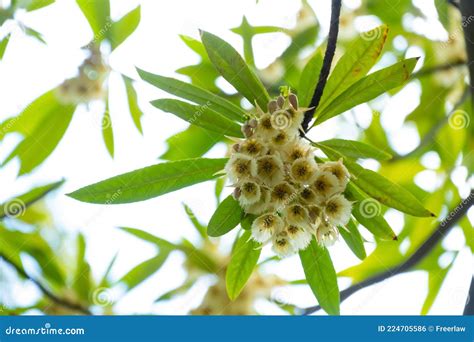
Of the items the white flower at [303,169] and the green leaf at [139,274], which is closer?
the white flower at [303,169]

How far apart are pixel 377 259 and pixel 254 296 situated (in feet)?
2.14

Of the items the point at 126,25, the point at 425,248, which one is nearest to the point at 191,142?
the point at 126,25

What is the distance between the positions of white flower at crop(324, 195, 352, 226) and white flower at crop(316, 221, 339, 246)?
0.03m

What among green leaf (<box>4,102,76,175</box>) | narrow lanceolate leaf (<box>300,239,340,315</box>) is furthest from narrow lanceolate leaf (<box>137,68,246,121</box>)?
green leaf (<box>4,102,76,175</box>)

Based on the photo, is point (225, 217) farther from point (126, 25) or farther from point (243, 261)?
point (126, 25)

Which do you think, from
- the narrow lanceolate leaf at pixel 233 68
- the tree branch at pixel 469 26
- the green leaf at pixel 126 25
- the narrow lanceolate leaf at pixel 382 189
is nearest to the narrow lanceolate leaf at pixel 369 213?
the narrow lanceolate leaf at pixel 382 189

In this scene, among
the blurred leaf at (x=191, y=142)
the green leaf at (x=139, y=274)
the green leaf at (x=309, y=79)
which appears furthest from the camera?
the green leaf at (x=139, y=274)

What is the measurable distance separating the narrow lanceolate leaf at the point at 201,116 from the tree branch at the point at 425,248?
1.01m

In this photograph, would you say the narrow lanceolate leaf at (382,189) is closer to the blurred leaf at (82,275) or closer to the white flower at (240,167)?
the white flower at (240,167)

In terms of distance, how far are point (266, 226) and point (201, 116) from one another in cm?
42

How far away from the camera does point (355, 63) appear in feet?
6.03

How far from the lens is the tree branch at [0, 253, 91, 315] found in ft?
8.66

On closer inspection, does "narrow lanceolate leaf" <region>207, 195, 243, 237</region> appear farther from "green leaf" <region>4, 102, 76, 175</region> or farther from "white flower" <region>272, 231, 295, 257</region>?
"green leaf" <region>4, 102, 76, 175</region>

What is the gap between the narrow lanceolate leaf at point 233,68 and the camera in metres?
1.80
